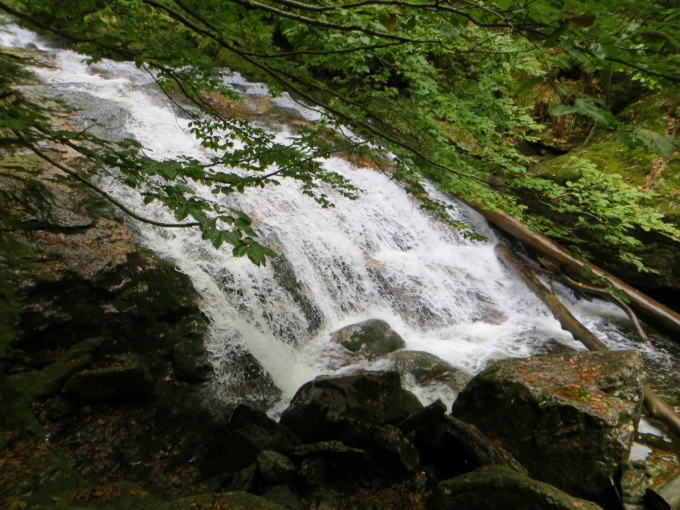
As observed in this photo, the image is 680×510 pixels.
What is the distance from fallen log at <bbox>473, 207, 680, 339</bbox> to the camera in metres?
7.09

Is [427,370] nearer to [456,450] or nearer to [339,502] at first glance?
[456,450]

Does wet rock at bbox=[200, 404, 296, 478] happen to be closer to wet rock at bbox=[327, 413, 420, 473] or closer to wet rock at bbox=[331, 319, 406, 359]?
wet rock at bbox=[327, 413, 420, 473]

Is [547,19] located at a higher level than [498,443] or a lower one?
higher

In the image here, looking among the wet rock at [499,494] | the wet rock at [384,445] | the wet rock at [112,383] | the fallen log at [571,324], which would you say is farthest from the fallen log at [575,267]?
the wet rock at [112,383]

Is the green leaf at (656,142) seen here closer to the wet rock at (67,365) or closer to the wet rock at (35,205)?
the wet rock at (67,365)

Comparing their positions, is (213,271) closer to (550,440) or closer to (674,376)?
(550,440)

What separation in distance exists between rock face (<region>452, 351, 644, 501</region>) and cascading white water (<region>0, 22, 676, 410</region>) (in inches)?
44.8

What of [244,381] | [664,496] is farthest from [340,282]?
[664,496]

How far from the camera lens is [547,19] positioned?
1613mm

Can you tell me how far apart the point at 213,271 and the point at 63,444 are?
3189mm

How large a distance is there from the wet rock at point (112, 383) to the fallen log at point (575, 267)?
5739mm

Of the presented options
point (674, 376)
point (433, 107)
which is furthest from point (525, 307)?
point (433, 107)

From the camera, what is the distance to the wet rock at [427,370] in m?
6.17

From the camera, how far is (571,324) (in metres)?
7.46
